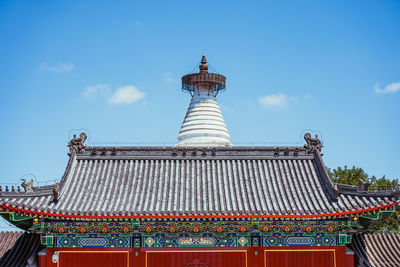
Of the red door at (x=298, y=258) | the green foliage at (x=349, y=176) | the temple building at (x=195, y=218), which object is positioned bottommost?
the red door at (x=298, y=258)

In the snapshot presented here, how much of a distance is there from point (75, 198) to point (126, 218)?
8.53ft

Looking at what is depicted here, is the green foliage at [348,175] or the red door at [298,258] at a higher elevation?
the green foliage at [348,175]

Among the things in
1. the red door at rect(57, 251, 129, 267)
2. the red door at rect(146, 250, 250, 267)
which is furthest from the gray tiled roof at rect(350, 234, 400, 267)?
the red door at rect(57, 251, 129, 267)

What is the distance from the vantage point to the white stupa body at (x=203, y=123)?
98.3 feet

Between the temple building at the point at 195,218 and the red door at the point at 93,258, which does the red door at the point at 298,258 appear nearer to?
the temple building at the point at 195,218

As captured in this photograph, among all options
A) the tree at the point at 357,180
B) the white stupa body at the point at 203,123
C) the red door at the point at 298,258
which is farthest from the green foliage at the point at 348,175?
the red door at the point at 298,258

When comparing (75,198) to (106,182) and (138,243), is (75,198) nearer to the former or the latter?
(106,182)

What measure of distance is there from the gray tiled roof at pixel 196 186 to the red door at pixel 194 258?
170 cm

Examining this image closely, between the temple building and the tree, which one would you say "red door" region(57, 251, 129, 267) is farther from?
the tree

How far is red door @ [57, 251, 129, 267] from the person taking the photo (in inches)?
722

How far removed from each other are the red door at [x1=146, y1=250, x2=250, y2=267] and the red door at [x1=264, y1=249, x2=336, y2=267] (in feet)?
3.56

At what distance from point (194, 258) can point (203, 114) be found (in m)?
13.6

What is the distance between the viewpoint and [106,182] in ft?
65.1

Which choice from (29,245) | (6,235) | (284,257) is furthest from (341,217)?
(6,235)
